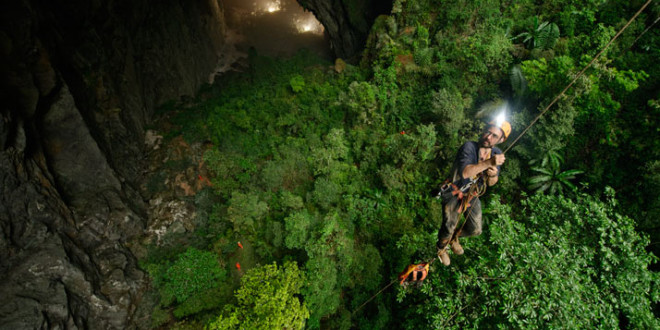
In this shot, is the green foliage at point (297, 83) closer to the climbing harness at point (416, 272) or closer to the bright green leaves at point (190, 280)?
the bright green leaves at point (190, 280)

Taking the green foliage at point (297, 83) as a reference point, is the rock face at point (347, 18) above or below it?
above

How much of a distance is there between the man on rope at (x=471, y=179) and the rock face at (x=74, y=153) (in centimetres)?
904

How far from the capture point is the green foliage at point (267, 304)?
6.06m

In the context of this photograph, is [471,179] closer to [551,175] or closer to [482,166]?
[482,166]

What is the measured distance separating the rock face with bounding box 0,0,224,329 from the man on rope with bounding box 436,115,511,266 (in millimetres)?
9036

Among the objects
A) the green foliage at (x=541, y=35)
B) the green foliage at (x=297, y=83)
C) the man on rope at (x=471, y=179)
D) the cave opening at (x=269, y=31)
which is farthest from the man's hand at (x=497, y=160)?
the cave opening at (x=269, y=31)

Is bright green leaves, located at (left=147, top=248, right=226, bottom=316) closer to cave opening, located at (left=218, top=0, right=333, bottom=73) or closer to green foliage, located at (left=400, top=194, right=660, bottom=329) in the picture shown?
green foliage, located at (left=400, top=194, right=660, bottom=329)

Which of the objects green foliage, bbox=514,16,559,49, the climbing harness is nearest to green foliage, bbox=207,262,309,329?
the climbing harness

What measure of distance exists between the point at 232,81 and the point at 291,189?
7.45m

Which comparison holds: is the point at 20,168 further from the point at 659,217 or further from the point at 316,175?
the point at 659,217

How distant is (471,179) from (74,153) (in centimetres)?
1051

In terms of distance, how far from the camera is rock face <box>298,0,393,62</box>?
48.9 feet

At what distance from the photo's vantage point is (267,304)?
245 inches

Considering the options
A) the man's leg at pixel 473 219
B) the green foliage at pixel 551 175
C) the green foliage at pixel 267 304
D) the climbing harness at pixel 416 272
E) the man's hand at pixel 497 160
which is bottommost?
the green foliage at pixel 551 175
